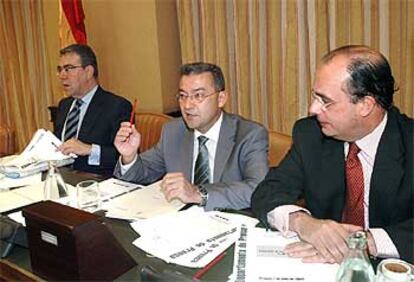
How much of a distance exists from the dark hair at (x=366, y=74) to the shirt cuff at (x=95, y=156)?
1431mm

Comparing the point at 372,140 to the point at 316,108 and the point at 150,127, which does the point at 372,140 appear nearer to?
the point at 316,108

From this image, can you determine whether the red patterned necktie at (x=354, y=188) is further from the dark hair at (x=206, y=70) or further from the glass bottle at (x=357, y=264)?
the dark hair at (x=206, y=70)

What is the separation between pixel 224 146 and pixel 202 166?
0.13m

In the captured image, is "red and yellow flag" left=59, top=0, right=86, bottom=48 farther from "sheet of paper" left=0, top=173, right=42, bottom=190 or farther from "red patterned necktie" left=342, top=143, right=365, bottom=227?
"red patterned necktie" left=342, top=143, right=365, bottom=227

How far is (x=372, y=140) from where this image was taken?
61.9 inches

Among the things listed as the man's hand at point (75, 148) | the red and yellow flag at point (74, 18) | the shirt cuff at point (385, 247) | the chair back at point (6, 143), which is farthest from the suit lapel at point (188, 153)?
the red and yellow flag at point (74, 18)

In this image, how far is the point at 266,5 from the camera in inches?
125

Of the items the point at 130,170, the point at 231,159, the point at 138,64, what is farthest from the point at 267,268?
the point at 138,64

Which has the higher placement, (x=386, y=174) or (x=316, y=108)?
(x=316, y=108)

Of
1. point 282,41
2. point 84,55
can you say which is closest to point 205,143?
point 84,55

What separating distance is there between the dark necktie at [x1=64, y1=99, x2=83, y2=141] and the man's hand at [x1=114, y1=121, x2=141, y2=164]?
0.88m

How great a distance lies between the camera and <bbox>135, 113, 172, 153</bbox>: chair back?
292 centimetres

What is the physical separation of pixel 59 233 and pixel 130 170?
2.77ft

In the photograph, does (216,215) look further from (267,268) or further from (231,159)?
(231,159)
